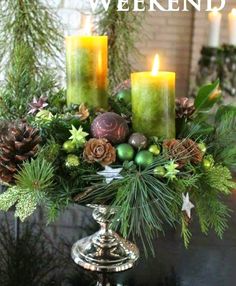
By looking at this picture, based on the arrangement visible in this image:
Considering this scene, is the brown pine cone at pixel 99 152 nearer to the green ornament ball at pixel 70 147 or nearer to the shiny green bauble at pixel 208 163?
the green ornament ball at pixel 70 147

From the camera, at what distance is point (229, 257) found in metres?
0.75

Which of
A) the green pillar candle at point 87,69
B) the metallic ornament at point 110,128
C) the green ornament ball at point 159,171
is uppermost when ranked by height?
the green pillar candle at point 87,69

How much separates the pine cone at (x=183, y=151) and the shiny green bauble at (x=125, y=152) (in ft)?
0.14

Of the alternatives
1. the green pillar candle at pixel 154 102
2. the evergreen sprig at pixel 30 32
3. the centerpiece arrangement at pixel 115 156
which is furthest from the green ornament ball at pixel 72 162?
the evergreen sprig at pixel 30 32

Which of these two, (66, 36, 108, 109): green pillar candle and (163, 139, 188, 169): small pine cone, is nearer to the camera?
(163, 139, 188, 169): small pine cone

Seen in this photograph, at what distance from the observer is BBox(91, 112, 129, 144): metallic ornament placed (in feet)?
1.90

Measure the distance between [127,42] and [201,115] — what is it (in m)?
0.88

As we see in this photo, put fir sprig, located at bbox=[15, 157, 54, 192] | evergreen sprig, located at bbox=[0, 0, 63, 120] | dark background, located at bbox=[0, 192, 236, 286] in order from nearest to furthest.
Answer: fir sprig, located at bbox=[15, 157, 54, 192] → dark background, located at bbox=[0, 192, 236, 286] → evergreen sprig, located at bbox=[0, 0, 63, 120]

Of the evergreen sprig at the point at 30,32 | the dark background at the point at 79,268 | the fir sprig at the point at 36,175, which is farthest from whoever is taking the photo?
the evergreen sprig at the point at 30,32

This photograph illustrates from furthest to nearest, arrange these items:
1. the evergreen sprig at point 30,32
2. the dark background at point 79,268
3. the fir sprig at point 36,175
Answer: the evergreen sprig at point 30,32 → the dark background at point 79,268 → the fir sprig at point 36,175

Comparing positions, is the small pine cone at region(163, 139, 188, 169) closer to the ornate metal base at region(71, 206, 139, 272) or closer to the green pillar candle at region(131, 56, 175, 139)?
the green pillar candle at region(131, 56, 175, 139)

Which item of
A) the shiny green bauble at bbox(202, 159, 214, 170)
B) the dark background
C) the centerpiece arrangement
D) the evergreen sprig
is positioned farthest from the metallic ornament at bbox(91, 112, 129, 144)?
the evergreen sprig

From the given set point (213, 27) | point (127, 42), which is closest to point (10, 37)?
point (127, 42)

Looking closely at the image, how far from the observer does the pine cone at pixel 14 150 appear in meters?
0.57
